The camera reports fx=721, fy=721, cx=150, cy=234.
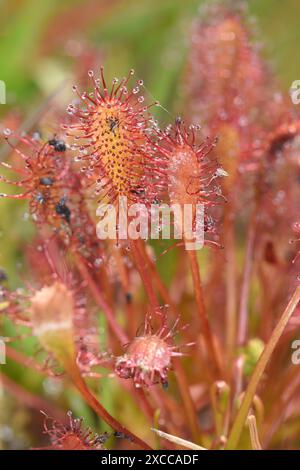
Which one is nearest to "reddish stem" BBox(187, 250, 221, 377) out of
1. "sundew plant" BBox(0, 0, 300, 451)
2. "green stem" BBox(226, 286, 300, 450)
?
"sundew plant" BBox(0, 0, 300, 451)

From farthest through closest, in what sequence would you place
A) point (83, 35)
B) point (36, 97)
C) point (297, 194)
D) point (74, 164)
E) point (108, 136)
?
point (83, 35)
point (36, 97)
point (297, 194)
point (74, 164)
point (108, 136)

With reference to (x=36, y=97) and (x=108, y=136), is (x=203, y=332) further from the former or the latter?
(x=36, y=97)

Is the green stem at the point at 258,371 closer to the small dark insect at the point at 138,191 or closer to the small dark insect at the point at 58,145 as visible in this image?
the small dark insect at the point at 138,191

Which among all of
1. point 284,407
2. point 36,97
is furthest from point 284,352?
point 36,97

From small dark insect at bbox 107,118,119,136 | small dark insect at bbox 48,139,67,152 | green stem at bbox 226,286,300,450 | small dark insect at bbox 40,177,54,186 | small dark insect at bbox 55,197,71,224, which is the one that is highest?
small dark insect at bbox 107,118,119,136

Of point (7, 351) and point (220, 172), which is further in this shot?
point (7, 351)

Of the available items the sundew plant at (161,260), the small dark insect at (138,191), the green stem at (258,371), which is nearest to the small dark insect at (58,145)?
the sundew plant at (161,260)

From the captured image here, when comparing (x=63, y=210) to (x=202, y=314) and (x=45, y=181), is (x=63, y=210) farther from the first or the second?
(x=202, y=314)

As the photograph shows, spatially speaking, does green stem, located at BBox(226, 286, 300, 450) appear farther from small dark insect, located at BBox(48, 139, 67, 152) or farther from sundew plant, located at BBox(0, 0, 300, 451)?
small dark insect, located at BBox(48, 139, 67, 152)
